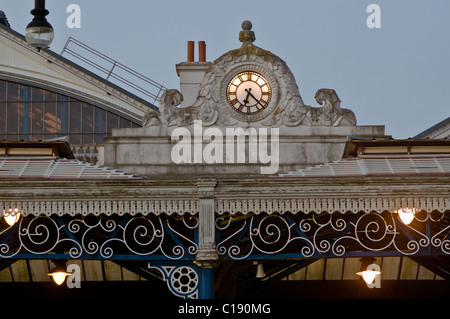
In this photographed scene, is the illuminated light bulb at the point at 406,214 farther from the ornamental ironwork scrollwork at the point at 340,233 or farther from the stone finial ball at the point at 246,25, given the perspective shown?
the stone finial ball at the point at 246,25

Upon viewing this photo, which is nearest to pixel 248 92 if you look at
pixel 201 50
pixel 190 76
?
pixel 190 76

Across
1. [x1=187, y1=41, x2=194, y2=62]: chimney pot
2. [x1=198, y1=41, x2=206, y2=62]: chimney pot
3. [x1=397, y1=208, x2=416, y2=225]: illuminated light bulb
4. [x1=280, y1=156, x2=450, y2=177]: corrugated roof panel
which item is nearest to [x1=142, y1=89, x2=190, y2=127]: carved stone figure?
[x1=280, y1=156, x2=450, y2=177]: corrugated roof panel

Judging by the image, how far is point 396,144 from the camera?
15969 millimetres

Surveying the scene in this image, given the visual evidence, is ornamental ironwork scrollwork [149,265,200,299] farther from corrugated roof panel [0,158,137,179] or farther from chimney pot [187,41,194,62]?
chimney pot [187,41,194,62]

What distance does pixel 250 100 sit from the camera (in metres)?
20.7

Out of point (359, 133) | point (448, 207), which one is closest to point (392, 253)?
point (448, 207)

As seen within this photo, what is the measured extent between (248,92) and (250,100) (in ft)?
0.56

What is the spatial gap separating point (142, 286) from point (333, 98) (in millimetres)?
5070

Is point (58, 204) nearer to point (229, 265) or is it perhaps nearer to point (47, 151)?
point (47, 151)

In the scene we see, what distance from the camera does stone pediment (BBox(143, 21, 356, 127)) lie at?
2045 cm

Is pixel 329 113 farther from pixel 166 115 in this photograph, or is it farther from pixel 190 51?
pixel 190 51

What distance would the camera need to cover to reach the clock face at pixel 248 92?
813 inches

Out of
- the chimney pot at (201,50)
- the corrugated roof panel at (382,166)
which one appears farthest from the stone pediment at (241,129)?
the chimney pot at (201,50)

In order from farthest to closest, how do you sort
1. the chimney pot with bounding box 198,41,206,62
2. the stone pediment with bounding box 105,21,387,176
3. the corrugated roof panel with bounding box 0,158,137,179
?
the chimney pot with bounding box 198,41,206,62
the stone pediment with bounding box 105,21,387,176
the corrugated roof panel with bounding box 0,158,137,179
